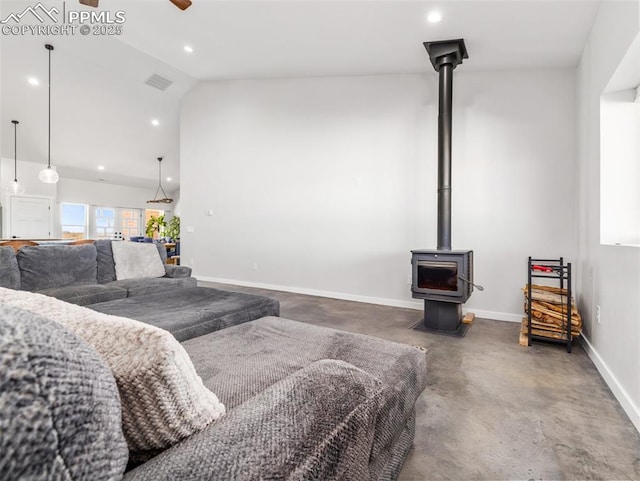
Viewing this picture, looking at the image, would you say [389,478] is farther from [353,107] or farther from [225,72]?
[225,72]

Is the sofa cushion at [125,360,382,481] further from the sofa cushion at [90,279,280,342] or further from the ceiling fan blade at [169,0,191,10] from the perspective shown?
the ceiling fan blade at [169,0,191,10]

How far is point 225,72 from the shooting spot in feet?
17.4

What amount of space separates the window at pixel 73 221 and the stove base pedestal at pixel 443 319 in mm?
9668

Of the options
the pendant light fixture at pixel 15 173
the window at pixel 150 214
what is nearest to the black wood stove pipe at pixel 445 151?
the pendant light fixture at pixel 15 173

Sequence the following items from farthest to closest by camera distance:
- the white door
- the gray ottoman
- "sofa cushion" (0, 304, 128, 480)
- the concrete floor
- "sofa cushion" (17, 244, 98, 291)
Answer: the white door → "sofa cushion" (17, 244, 98, 291) → the gray ottoman → the concrete floor → "sofa cushion" (0, 304, 128, 480)

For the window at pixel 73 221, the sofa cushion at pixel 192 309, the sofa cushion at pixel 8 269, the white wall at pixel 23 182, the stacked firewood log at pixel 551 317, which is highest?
the white wall at pixel 23 182

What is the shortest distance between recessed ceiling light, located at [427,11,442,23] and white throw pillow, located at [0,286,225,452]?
3.56m

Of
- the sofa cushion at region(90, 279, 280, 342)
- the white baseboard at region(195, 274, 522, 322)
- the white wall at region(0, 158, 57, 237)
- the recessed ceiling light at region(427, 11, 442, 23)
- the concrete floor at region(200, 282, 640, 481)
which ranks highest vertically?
the recessed ceiling light at region(427, 11, 442, 23)

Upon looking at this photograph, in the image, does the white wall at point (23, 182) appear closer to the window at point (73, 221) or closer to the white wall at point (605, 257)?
the window at point (73, 221)

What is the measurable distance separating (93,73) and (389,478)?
715cm

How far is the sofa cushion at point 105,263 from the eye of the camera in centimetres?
370

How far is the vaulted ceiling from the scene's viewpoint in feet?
10.1

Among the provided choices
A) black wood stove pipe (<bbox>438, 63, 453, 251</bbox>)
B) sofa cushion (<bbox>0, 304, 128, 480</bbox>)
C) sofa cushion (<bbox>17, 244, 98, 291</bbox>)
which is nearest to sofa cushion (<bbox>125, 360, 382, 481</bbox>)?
sofa cushion (<bbox>0, 304, 128, 480</bbox>)

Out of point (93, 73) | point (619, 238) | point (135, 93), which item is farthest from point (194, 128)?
point (619, 238)
